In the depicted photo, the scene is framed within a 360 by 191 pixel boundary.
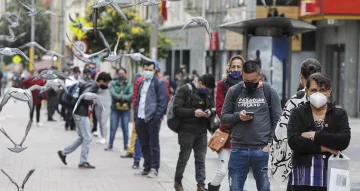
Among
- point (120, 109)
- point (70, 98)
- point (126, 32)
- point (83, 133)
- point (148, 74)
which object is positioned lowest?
point (83, 133)

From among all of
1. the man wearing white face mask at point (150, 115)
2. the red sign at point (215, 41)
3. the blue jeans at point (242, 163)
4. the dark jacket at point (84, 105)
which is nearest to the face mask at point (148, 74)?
the man wearing white face mask at point (150, 115)

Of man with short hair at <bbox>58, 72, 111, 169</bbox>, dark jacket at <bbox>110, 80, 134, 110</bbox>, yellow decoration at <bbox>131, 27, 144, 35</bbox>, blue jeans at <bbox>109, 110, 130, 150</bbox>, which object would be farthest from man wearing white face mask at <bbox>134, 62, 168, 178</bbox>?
yellow decoration at <bbox>131, 27, 144, 35</bbox>

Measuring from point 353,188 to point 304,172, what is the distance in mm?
5602

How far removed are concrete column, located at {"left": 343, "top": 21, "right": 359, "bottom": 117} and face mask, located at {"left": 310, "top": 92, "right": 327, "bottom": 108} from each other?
26419mm

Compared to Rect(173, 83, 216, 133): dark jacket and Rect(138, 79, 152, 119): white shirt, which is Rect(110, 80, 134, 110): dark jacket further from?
Rect(173, 83, 216, 133): dark jacket

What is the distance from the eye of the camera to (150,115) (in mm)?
15570

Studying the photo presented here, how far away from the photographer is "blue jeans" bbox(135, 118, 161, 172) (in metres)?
15.6

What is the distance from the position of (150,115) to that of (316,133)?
800cm

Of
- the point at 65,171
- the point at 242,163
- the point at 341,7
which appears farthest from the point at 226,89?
the point at 341,7

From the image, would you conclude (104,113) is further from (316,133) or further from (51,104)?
(316,133)

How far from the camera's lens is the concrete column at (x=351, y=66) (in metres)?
33.8

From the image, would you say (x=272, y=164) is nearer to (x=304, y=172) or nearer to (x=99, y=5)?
(x=304, y=172)

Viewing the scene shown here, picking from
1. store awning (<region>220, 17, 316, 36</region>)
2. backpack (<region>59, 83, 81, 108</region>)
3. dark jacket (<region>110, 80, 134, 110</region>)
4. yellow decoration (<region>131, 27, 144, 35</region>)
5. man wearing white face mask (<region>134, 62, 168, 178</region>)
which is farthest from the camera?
yellow decoration (<region>131, 27, 144, 35</region>)

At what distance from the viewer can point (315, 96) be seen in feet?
25.1
